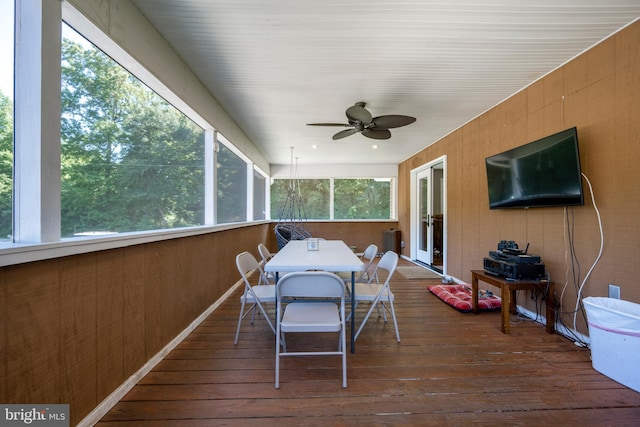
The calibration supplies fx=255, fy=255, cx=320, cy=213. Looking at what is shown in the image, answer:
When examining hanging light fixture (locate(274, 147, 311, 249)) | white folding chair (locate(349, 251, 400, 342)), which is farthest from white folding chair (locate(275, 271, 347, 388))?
hanging light fixture (locate(274, 147, 311, 249))

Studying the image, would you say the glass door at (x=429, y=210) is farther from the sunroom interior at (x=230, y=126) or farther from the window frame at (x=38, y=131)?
the window frame at (x=38, y=131)

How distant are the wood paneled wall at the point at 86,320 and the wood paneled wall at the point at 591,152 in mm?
3663

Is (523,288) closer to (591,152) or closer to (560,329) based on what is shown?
(560,329)

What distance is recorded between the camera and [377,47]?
2252mm

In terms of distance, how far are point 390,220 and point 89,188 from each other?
22.9 feet

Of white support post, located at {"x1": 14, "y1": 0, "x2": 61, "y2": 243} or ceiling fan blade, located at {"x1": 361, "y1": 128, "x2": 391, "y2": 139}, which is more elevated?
ceiling fan blade, located at {"x1": 361, "y1": 128, "x2": 391, "y2": 139}

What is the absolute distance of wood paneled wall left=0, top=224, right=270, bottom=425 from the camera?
1080mm

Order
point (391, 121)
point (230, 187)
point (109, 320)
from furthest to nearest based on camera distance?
point (230, 187) < point (391, 121) < point (109, 320)

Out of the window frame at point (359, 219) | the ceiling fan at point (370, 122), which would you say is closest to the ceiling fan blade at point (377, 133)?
the ceiling fan at point (370, 122)

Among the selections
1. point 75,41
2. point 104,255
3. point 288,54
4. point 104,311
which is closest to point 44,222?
point 104,255

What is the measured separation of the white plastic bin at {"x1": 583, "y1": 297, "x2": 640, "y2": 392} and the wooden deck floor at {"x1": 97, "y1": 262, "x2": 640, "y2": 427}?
0.09m

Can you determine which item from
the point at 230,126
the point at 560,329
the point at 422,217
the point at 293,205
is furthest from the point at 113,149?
the point at 293,205

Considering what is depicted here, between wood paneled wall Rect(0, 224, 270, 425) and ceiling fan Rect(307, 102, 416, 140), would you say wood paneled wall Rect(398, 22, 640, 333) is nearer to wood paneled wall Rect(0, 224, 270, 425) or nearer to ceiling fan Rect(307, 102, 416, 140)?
ceiling fan Rect(307, 102, 416, 140)

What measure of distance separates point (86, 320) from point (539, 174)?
3.77 meters
